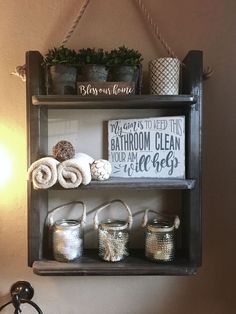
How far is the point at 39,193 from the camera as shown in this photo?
3.37 ft

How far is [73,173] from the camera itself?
37.5 inches

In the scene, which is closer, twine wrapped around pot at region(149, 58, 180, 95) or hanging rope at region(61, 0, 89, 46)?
twine wrapped around pot at region(149, 58, 180, 95)

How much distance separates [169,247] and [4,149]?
0.57 meters

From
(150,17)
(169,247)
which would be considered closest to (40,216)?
(169,247)

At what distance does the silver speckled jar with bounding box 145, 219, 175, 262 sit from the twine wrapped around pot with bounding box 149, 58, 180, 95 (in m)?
0.38

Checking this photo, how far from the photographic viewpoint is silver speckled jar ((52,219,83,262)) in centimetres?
102

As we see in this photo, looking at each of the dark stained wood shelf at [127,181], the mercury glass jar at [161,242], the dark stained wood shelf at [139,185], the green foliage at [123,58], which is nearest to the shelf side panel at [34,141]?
the dark stained wood shelf at [127,181]

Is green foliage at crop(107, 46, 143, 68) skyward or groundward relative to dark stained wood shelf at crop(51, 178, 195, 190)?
skyward

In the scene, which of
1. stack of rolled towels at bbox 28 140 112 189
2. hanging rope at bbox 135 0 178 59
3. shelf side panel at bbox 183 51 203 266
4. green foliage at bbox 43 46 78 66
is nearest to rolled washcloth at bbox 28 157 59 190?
stack of rolled towels at bbox 28 140 112 189

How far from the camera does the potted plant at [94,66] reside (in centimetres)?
98

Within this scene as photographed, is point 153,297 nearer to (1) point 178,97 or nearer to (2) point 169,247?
(2) point 169,247

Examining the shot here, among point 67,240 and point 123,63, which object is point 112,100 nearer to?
point 123,63

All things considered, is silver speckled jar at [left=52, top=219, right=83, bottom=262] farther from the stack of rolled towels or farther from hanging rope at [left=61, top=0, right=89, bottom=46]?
hanging rope at [left=61, top=0, right=89, bottom=46]

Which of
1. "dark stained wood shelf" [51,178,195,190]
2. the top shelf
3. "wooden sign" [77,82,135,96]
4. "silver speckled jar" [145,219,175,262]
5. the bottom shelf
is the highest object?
"wooden sign" [77,82,135,96]
